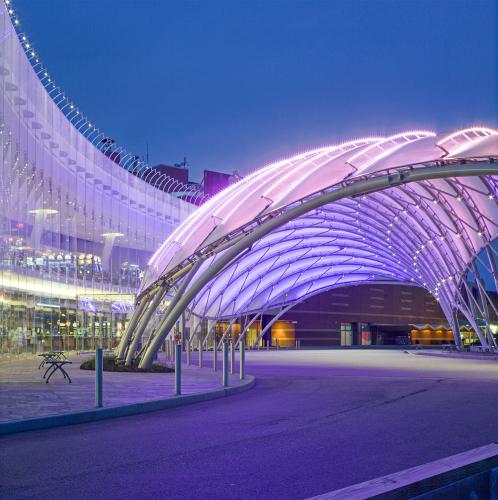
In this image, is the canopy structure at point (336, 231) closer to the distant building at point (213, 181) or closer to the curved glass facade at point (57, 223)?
the curved glass facade at point (57, 223)

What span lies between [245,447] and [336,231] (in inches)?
1741

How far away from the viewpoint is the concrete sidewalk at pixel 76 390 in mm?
13375

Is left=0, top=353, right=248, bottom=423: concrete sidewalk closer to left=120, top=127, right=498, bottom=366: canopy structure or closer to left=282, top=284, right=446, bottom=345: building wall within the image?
left=120, top=127, right=498, bottom=366: canopy structure

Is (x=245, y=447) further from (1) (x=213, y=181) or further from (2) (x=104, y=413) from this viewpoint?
(1) (x=213, y=181)

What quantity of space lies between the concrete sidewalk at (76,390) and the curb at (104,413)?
287 millimetres

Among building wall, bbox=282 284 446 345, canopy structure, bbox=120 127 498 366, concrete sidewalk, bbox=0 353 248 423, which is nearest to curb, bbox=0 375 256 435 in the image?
concrete sidewalk, bbox=0 353 248 423

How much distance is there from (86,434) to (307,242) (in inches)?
1787

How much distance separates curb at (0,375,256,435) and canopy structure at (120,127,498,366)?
28.8 ft

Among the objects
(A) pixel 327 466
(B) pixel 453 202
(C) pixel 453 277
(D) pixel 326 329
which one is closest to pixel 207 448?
(A) pixel 327 466

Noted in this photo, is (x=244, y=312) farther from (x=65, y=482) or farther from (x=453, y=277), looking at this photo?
(x=65, y=482)

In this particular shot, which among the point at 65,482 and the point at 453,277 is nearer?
the point at 65,482

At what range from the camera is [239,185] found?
1332 inches

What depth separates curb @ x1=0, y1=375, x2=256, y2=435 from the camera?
11.4m

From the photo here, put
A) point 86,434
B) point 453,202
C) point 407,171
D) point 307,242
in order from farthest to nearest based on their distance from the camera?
point 307,242
point 453,202
point 407,171
point 86,434
